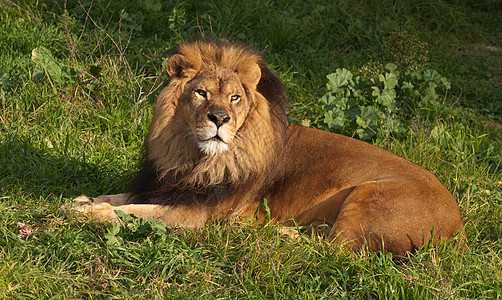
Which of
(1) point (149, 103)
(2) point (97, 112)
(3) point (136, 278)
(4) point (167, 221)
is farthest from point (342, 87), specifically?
(3) point (136, 278)

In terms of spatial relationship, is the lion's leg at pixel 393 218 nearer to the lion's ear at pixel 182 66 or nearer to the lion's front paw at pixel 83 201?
the lion's ear at pixel 182 66

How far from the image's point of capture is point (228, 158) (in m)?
4.09

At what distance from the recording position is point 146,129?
5660 millimetres

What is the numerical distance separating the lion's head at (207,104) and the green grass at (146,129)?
0.41 meters

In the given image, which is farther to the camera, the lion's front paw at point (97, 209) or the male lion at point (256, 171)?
the lion's front paw at point (97, 209)

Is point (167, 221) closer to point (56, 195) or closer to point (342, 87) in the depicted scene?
point (56, 195)

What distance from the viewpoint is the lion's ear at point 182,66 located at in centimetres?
412

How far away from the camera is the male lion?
388cm

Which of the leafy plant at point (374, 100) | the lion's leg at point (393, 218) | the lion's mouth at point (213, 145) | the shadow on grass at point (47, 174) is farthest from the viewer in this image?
the leafy plant at point (374, 100)

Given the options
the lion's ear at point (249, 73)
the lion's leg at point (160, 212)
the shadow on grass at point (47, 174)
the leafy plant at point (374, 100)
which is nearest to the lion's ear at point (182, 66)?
the lion's ear at point (249, 73)

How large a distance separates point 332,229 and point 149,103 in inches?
107

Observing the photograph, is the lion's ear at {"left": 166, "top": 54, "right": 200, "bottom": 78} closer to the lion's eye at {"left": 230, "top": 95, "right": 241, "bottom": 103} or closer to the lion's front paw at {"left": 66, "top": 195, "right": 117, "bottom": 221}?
the lion's eye at {"left": 230, "top": 95, "right": 241, "bottom": 103}

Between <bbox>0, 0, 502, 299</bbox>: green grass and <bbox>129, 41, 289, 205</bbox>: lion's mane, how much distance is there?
325mm

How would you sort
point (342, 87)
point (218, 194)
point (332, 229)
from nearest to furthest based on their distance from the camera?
point (332, 229)
point (218, 194)
point (342, 87)
